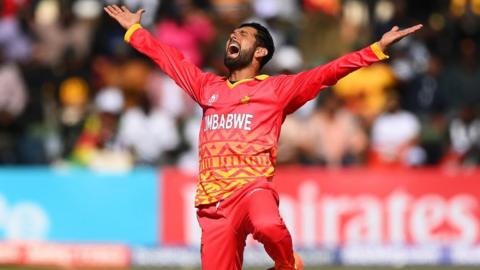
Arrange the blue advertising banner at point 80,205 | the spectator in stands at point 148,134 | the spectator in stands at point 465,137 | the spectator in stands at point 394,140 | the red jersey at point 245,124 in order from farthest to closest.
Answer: the spectator in stands at point 148,134 < the spectator in stands at point 465,137 < the spectator in stands at point 394,140 < the blue advertising banner at point 80,205 < the red jersey at point 245,124

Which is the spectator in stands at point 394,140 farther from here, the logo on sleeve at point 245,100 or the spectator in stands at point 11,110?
the logo on sleeve at point 245,100

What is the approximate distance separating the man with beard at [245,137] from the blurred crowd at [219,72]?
21.9ft

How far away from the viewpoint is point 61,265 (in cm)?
1458

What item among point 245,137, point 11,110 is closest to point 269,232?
point 245,137

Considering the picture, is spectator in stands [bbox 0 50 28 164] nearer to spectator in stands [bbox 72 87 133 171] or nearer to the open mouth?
spectator in stands [bbox 72 87 133 171]

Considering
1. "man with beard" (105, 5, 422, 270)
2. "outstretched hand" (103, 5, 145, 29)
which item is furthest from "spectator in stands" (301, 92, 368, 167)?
"man with beard" (105, 5, 422, 270)

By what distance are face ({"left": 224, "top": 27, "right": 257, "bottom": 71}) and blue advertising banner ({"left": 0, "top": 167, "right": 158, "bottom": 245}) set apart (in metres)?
7.37

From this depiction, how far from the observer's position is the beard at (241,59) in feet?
25.8

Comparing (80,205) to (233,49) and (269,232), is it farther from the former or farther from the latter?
(269,232)

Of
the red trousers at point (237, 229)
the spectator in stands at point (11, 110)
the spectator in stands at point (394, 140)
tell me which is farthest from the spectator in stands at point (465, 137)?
the red trousers at point (237, 229)

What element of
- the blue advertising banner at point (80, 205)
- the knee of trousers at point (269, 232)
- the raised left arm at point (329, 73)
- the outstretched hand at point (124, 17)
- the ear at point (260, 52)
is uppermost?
the outstretched hand at point (124, 17)

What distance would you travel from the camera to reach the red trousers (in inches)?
298

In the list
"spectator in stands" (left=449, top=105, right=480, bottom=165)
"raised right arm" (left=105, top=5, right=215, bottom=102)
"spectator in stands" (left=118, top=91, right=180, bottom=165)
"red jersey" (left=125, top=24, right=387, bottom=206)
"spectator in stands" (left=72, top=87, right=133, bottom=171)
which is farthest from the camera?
"spectator in stands" (left=118, top=91, right=180, bottom=165)

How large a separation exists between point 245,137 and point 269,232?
2.27 feet
